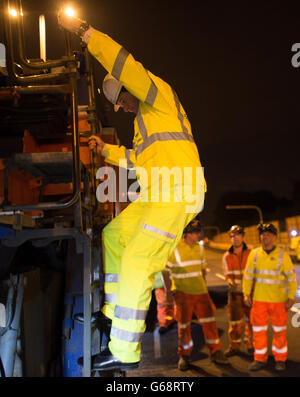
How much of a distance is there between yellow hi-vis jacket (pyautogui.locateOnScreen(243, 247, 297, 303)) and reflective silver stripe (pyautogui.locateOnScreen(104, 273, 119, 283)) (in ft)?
10.4

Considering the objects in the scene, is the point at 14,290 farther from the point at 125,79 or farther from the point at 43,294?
the point at 125,79

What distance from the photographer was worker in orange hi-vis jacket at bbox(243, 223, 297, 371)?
15.6 ft

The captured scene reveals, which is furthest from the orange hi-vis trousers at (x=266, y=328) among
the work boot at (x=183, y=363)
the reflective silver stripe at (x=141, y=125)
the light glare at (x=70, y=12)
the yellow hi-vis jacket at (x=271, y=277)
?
the light glare at (x=70, y=12)

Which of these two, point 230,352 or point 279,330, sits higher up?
point 279,330

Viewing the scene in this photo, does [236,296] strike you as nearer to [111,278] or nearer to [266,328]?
[266,328]

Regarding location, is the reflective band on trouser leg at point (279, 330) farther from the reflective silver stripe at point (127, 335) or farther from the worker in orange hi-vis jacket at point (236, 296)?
the reflective silver stripe at point (127, 335)

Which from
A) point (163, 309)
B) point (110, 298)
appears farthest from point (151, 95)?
point (163, 309)

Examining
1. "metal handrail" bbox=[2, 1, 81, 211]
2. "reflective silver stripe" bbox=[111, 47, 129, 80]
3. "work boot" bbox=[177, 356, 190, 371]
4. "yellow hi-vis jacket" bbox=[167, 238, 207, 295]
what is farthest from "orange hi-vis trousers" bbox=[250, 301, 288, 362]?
"reflective silver stripe" bbox=[111, 47, 129, 80]

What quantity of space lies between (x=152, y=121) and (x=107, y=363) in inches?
61.2

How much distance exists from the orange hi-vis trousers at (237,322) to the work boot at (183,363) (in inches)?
36.6

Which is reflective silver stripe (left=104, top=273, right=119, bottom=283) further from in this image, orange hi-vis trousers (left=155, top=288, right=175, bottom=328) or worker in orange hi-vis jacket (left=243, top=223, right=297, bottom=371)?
orange hi-vis trousers (left=155, top=288, right=175, bottom=328)

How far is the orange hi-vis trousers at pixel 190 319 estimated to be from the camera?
195 inches

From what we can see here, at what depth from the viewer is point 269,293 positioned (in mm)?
4992
